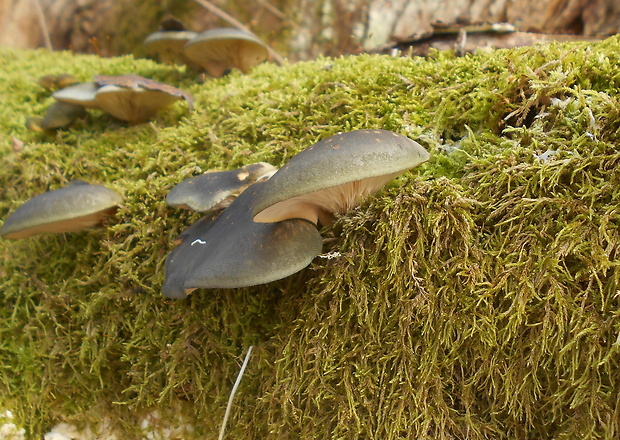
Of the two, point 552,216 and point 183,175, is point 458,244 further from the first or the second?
point 183,175

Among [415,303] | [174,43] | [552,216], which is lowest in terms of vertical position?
[415,303]

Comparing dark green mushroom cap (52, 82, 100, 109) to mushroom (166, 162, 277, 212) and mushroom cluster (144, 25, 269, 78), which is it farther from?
mushroom (166, 162, 277, 212)

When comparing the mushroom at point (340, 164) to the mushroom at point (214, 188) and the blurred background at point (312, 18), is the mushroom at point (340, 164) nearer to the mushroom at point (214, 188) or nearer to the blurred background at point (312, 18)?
the mushroom at point (214, 188)

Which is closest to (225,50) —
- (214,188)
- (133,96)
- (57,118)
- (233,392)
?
(133,96)

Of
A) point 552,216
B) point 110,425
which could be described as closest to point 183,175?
point 110,425

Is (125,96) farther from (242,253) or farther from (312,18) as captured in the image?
(312,18)
